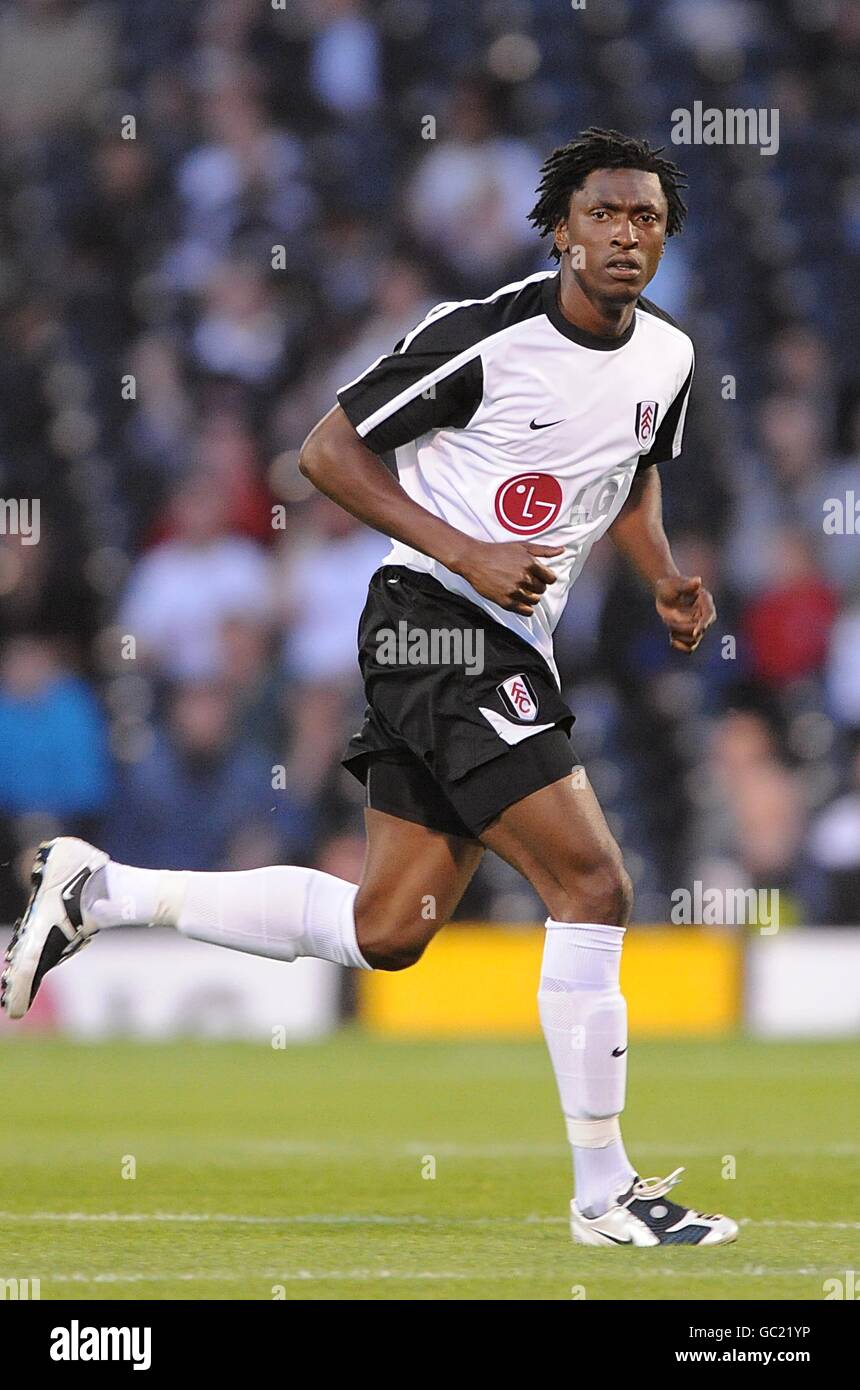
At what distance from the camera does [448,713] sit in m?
5.23

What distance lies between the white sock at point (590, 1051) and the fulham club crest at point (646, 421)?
114 centimetres

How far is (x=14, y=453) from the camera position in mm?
12500

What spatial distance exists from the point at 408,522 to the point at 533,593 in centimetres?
37

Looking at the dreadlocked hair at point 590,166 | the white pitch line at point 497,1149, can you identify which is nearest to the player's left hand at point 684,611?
the dreadlocked hair at point 590,166

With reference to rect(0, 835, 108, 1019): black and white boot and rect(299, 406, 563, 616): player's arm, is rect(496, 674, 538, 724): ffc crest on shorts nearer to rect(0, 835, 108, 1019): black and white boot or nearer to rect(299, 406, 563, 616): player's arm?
rect(299, 406, 563, 616): player's arm

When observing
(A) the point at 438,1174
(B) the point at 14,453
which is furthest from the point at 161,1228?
(B) the point at 14,453

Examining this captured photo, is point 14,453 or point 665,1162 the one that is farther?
point 14,453

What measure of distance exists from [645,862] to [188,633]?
2.40 m

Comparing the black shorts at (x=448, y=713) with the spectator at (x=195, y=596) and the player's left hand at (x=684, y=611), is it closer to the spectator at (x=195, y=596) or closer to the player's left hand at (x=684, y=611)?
the player's left hand at (x=684, y=611)

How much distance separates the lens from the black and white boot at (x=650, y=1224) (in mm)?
5047

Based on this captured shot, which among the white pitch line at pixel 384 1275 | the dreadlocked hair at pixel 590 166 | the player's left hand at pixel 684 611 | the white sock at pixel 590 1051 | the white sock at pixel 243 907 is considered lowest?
the white pitch line at pixel 384 1275

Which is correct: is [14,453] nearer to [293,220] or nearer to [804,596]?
[293,220]

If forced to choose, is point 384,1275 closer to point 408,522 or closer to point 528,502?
point 408,522

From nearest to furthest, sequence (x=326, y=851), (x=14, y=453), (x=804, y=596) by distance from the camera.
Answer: (x=326, y=851)
(x=804, y=596)
(x=14, y=453)
